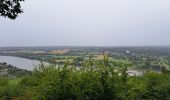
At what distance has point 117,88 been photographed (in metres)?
11.9

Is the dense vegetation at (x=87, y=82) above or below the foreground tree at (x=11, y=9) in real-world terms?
below

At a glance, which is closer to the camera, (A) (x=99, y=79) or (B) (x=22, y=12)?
(A) (x=99, y=79)

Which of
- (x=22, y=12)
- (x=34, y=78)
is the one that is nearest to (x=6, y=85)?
(x=22, y=12)

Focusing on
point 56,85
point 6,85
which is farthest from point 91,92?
point 6,85

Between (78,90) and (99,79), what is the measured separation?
0.88 meters

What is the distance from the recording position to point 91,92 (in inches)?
457

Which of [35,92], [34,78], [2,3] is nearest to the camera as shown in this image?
[35,92]

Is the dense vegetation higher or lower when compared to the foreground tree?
lower

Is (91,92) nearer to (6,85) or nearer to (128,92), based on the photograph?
(128,92)

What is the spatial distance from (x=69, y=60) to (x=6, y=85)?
19219 mm

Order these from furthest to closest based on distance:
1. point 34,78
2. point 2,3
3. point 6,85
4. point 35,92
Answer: point 6,85, point 2,3, point 34,78, point 35,92

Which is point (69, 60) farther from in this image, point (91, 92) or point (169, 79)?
point (169, 79)

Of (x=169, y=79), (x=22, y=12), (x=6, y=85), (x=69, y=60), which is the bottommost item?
(x=6, y=85)

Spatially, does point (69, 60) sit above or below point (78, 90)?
above
